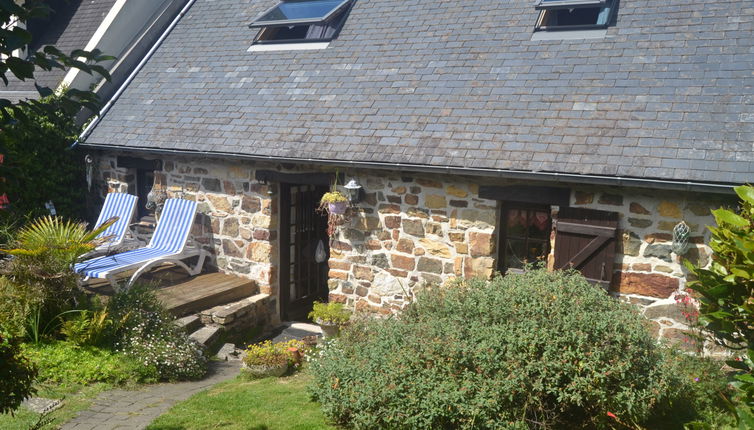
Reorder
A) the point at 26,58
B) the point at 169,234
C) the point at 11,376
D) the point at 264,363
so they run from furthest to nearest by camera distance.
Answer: the point at 169,234 < the point at 264,363 < the point at 11,376 < the point at 26,58

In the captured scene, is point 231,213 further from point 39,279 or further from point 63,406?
point 63,406

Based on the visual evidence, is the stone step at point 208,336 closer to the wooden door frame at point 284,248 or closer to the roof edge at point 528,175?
the wooden door frame at point 284,248

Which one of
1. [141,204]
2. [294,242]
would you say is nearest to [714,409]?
[294,242]

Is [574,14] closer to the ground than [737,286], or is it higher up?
higher up

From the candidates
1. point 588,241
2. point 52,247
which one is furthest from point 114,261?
point 588,241

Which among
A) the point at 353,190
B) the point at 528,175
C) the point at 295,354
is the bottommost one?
the point at 295,354

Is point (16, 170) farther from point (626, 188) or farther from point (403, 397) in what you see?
point (626, 188)

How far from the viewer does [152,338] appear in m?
6.95

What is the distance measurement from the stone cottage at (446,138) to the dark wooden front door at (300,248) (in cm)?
4

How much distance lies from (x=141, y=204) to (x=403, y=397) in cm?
736

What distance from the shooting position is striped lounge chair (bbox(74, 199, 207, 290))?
8312 mm

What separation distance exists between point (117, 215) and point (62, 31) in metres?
4.88

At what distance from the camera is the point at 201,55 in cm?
1077

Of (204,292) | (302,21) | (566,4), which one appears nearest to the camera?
(566,4)
